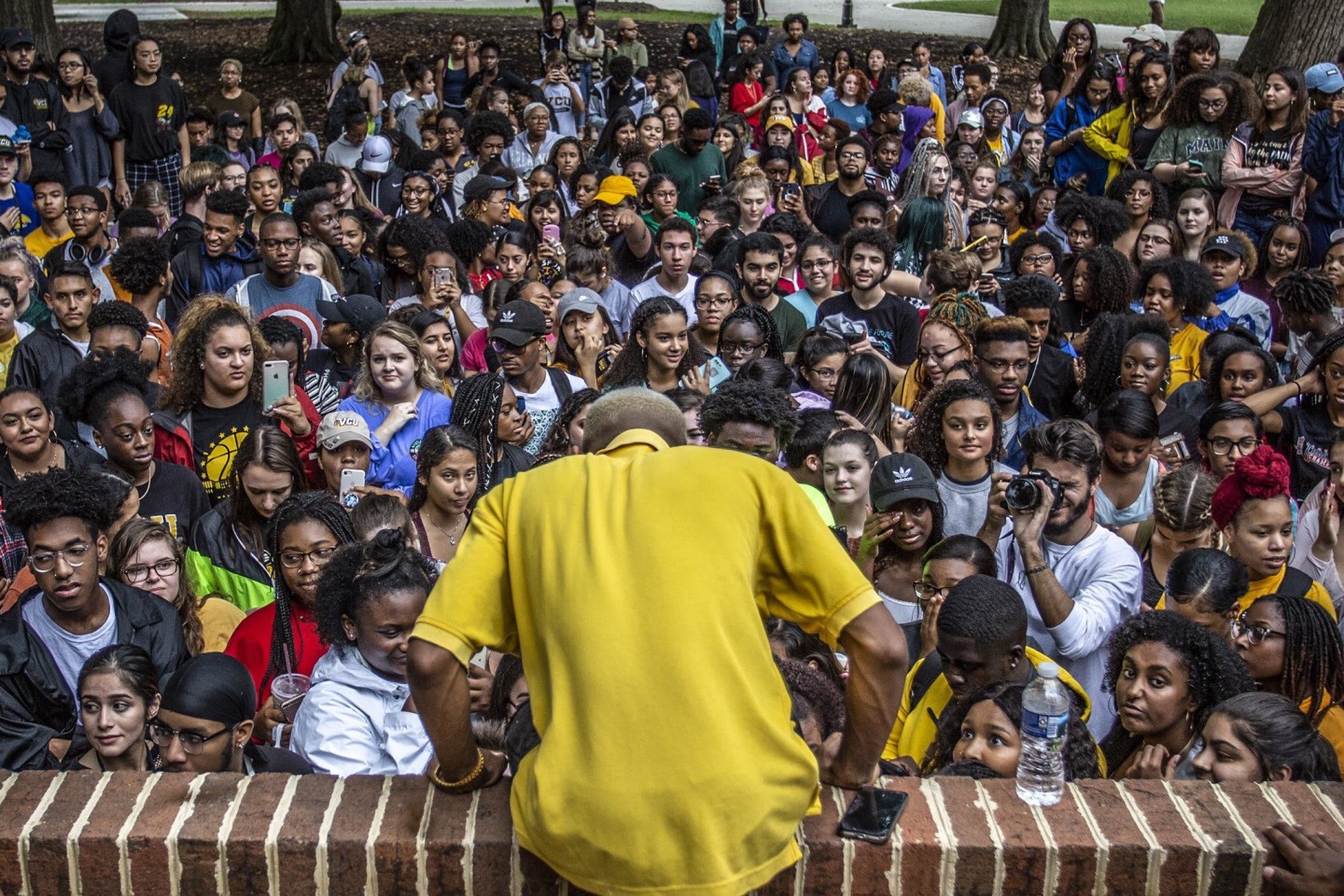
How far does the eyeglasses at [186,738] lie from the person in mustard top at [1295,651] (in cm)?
323

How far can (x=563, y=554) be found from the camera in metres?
2.72

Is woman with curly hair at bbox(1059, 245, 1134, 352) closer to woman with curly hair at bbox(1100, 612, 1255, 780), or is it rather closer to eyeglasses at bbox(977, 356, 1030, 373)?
eyeglasses at bbox(977, 356, 1030, 373)

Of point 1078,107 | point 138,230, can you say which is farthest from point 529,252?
point 1078,107

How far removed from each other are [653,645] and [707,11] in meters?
25.3

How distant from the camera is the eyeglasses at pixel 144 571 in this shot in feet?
17.9

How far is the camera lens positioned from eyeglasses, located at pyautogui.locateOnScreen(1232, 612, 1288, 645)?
0.82 meters

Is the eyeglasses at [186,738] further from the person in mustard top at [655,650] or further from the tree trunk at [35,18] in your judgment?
the tree trunk at [35,18]

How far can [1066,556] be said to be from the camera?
541 centimetres

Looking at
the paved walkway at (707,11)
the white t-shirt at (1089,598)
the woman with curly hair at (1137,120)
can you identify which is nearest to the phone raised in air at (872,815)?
the white t-shirt at (1089,598)

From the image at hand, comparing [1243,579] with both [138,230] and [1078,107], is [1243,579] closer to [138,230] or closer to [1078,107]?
[138,230]

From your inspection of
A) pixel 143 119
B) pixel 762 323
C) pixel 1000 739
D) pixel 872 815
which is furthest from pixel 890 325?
pixel 143 119

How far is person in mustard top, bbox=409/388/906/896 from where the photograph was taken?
104 inches

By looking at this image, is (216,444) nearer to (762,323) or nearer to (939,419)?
(762,323)

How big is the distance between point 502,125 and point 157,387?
19.3 ft
